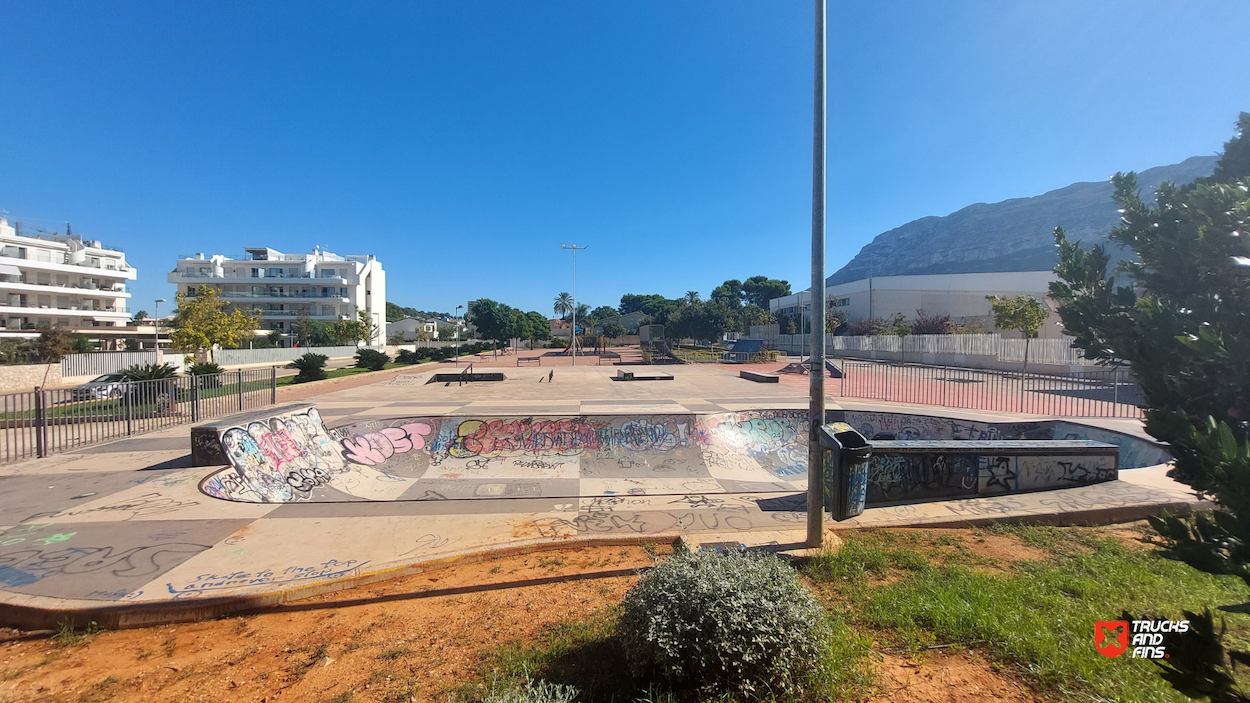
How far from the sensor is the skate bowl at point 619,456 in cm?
670

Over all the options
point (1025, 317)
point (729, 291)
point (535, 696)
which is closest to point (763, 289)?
point (729, 291)

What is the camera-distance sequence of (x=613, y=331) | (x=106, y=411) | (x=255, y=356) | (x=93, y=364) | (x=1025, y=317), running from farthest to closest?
(x=613, y=331) → (x=255, y=356) → (x=1025, y=317) → (x=93, y=364) → (x=106, y=411)

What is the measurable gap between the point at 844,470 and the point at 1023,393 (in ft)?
61.8

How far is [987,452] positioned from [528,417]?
8.41 m

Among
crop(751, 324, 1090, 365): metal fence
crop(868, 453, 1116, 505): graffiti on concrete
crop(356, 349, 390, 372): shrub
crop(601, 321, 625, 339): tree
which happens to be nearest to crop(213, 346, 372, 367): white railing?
crop(356, 349, 390, 372): shrub

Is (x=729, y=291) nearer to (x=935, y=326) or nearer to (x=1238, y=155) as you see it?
(x=935, y=326)

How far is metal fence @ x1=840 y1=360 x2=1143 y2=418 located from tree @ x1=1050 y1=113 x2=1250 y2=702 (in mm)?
15132

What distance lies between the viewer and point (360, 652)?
3.21 m

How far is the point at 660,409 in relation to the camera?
13609 millimetres

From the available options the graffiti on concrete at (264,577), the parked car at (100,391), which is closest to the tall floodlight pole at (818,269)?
the graffiti on concrete at (264,577)

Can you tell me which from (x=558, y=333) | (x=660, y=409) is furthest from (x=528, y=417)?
(x=558, y=333)

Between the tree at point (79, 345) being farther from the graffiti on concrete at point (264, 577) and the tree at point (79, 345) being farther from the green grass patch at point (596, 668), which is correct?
the green grass patch at point (596, 668)

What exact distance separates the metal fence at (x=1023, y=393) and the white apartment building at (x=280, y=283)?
62562 millimetres

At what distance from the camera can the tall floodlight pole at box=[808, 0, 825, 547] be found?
4.57 metres
